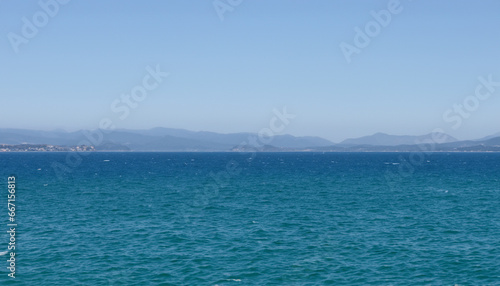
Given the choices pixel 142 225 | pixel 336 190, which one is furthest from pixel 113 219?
pixel 336 190

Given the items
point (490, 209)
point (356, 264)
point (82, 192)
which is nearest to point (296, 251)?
point (356, 264)

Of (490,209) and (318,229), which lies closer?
(318,229)

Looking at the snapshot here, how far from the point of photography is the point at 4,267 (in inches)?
1549

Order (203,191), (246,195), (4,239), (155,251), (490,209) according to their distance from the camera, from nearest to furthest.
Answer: (155,251)
(4,239)
(490,209)
(246,195)
(203,191)

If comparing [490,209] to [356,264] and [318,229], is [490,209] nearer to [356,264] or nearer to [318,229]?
[318,229]

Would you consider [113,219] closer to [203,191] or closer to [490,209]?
[203,191]

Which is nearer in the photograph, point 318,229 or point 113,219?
point 318,229

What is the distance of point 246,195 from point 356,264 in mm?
49135

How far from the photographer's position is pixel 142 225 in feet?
186

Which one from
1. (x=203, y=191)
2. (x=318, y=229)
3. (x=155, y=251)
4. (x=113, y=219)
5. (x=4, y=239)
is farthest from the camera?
(x=203, y=191)

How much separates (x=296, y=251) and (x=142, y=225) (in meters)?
22.1
